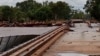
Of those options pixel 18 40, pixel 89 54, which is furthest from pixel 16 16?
pixel 89 54

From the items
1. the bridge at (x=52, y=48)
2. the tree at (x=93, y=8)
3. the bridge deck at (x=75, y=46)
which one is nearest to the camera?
the bridge at (x=52, y=48)

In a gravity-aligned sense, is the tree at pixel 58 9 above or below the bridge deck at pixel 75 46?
below

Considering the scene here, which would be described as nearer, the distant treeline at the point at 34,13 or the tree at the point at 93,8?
the tree at the point at 93,8

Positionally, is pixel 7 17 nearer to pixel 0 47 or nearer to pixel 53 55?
pixel 0 47

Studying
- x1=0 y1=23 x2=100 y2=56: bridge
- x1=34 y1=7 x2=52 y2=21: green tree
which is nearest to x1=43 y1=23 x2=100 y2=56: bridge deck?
x1=0 y1=23 x2=100 y2=56: bridge

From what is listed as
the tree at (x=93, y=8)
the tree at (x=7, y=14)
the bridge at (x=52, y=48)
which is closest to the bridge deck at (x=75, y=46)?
the bridge at (x=52, y=48)

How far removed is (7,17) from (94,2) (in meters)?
17.7

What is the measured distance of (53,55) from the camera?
5.62 metres

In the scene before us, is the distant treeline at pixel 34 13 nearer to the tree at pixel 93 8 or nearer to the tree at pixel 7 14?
the tree at pixel 7 14

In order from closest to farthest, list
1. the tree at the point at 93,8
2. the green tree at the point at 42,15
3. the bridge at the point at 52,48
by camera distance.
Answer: the bridge at the point at 52,48 < the tree at the point at 93,8 < the green tree at the point at 42,15

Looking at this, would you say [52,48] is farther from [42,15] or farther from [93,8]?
[42,15]

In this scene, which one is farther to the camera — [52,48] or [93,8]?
[93,8]

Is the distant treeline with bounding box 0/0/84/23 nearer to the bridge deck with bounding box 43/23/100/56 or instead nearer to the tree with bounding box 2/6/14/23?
the tree with bounding box 2/6/14/23

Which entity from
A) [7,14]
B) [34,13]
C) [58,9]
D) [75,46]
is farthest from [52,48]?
[58,9]
